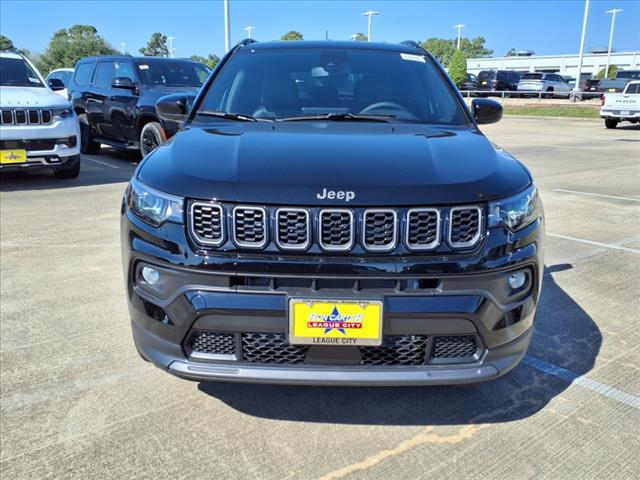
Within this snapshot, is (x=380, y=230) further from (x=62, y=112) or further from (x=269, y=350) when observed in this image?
(x=62, y=112)

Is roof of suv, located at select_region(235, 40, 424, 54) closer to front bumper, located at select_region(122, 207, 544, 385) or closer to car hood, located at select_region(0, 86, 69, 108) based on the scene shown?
front bumper, located at select_region(122, 207, 544, 385)

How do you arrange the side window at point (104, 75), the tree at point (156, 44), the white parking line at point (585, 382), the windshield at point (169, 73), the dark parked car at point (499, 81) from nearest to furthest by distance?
1. the white parking line at point (585, 382)
2. the windshield at point (169, 73)
3. the side window at point (104, 75)
4. the dark parked car at point (499, 81)
5. the tree at point (156, 44)

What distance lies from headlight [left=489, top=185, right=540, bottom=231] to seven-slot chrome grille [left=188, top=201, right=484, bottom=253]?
0.57 feet

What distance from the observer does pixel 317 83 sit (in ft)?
11.4

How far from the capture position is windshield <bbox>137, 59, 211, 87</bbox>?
9484 millimetres

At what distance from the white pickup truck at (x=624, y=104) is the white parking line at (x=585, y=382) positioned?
20.0m

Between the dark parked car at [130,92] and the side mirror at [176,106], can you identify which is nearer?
the side mirror at [176,106]

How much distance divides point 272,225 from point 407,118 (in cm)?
149

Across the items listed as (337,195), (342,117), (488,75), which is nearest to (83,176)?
(342,117)

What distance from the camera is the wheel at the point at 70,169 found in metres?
8.27

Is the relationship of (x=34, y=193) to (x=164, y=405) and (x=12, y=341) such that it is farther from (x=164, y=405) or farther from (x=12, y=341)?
(x=164, y=405)

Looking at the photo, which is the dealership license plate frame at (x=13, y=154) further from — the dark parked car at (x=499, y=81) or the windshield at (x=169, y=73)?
the dark parked car at (x=499, y=81)

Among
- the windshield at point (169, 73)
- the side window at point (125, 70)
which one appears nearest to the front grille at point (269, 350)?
the windshield at point (169, 73)

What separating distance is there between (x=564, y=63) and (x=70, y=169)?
85.8m
